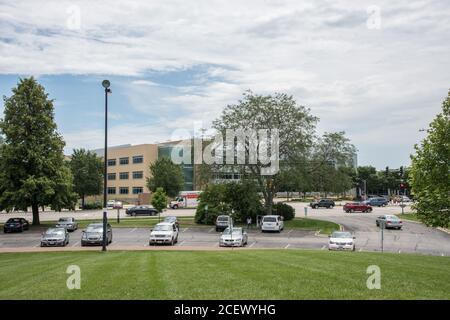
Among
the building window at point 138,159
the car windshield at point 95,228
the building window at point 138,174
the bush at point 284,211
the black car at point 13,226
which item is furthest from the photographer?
the building window at point 138,174

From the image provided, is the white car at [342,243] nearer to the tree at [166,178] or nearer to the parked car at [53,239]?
the parked car at [53,239]

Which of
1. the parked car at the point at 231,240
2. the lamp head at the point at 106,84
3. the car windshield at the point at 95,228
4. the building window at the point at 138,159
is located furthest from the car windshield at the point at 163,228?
the building window at the point at 138,159

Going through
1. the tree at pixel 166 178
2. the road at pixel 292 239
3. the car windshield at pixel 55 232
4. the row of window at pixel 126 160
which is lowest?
the road at pixel 292 239

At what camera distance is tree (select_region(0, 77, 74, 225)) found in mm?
47469

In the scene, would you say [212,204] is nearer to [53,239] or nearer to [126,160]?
[53,239]

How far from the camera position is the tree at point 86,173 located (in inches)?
3285

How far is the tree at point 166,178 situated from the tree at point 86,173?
9315 millimetres

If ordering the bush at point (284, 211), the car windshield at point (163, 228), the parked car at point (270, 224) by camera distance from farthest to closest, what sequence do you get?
1. the bush at point (284, 211)
2. the parked car at point (270, 224)
3. the car windshield at point (163, 228)

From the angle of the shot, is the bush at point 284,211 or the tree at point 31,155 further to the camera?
the bush at point 284,211

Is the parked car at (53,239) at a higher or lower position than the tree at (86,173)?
lower

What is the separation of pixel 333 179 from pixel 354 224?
16.9ft

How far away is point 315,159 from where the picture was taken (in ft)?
167

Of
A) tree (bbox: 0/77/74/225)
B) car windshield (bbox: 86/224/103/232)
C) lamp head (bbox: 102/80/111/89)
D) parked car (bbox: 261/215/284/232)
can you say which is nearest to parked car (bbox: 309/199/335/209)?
parked car (bbox: 261/215/284/232)
